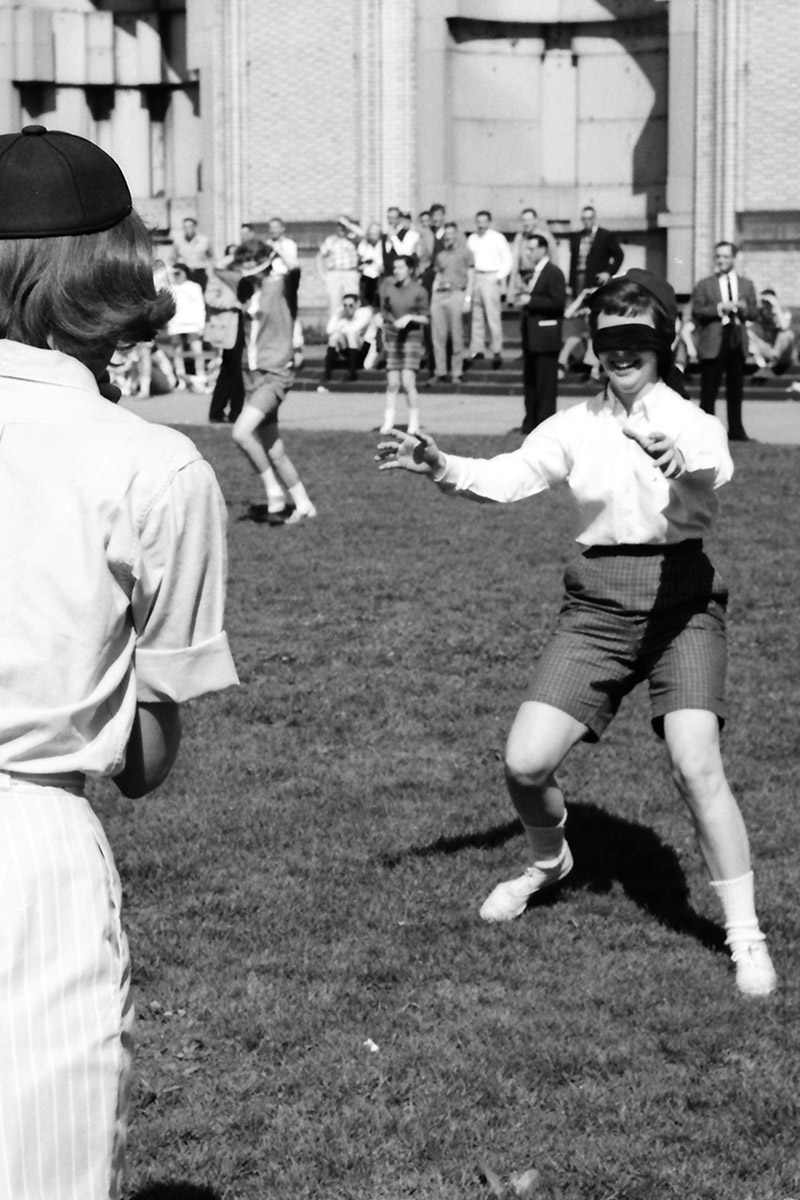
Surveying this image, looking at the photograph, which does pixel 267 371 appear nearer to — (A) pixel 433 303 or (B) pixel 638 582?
(B) pixel 638 582

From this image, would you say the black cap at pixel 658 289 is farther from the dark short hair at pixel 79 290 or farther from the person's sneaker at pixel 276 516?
the person's sneaker at pixel 276 516

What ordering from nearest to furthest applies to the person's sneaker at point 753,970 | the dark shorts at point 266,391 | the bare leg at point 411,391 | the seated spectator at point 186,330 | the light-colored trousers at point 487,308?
the person's sneaker at point 753,970 < the dark shorts at point 266,391 < the bare leg at point 411,391 < the light-colored trousers at point 487,308 < the seated spectator at point 186,330

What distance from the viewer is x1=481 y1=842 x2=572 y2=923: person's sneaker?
564 cm

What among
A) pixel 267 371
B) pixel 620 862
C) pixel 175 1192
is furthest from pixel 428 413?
pixel 175 1192

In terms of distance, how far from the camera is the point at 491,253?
27188mm

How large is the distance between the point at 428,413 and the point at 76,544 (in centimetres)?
2075

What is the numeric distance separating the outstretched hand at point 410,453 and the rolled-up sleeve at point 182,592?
2.45 metres

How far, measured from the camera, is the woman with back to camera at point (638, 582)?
5.14 m

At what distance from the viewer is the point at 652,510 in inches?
207

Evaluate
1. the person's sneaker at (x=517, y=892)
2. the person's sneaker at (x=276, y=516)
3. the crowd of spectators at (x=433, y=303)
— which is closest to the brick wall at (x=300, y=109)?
the crowd of spectators at (x=433, y=303)

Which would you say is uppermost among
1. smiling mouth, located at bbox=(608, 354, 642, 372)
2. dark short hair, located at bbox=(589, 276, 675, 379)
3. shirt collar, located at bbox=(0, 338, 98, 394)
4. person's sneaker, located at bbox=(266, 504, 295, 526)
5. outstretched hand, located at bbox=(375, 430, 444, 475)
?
dark short hair, located at bbox=(589, 276, 675, 379)

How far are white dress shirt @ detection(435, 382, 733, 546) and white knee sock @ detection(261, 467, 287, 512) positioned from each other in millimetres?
8016

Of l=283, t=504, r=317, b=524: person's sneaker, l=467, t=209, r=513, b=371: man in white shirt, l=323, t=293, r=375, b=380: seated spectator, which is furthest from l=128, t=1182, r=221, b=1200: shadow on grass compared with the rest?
l=467, t=209, r=513, b=371: man in white shirt

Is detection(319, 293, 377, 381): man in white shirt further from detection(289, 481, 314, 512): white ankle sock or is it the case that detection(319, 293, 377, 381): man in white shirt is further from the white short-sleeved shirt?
the white short-sleeved shirt
